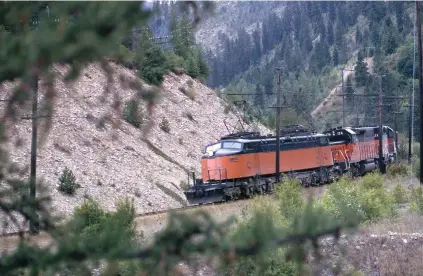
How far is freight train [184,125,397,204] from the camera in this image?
30594 mm

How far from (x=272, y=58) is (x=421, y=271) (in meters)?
104

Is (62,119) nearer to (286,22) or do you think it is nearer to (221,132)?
(221,132)

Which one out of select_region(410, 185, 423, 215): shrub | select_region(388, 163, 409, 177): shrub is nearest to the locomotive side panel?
select_region(410, 185, 423, 215): shrub

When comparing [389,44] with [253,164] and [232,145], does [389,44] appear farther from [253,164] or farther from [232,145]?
[232,145]

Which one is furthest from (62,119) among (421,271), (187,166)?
(421,271)

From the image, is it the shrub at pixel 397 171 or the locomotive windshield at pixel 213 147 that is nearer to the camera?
the locomotive windshield at pixel 213 147

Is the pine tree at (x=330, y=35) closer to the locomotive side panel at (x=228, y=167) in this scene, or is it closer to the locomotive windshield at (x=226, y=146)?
the locomotive windshield at (x=226, y=146)

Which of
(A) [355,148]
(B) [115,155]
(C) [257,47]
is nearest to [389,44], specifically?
(C) [257,47]

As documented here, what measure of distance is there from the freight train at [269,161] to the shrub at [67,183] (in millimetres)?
5637

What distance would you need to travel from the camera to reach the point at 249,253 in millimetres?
4664

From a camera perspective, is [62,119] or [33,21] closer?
[33,21]

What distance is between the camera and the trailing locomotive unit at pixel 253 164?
98.7ft

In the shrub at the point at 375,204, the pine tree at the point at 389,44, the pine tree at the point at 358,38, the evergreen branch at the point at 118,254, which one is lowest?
the shrub at the point at 375,204

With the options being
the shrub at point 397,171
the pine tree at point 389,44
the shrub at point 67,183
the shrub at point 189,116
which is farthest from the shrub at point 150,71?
the pine tree at point 389,44
